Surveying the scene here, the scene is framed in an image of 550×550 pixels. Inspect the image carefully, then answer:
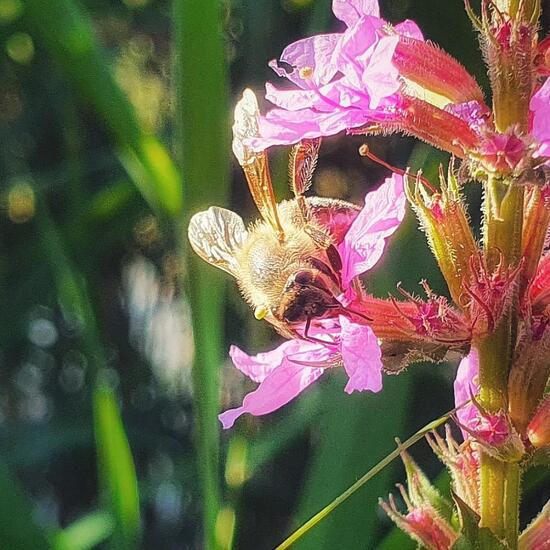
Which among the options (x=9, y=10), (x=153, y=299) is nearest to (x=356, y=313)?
(x=9, y=10)

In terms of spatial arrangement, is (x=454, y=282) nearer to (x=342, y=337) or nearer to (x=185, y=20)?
(x=342, y=337)

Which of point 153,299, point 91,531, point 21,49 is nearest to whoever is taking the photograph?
point 91,531

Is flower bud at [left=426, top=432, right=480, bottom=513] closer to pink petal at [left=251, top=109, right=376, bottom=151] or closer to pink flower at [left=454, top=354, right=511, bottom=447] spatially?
pink flower at [left=454, top=354, right=511, bottom=447]

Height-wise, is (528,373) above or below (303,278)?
below

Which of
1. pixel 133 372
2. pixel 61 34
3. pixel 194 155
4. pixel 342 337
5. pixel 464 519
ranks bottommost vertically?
pixel 133 372


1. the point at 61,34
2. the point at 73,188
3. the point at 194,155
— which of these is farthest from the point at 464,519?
the point at 73,188

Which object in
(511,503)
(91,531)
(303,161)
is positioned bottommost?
(91,531)

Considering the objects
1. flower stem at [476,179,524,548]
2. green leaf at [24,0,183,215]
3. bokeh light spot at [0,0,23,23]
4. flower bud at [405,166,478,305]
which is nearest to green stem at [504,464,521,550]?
flower stem at [476,179,524,548]

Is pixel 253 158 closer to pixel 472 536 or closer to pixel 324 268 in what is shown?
pixel 324 268
